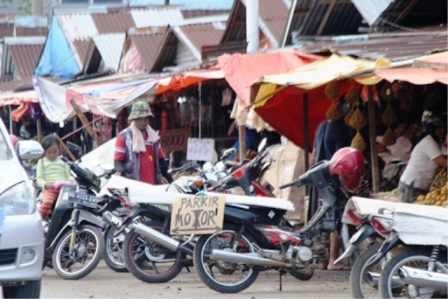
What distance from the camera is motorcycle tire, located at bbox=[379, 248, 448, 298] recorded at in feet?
25.4

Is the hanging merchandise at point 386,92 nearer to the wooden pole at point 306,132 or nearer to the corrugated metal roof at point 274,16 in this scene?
the wooden pole at point 306,132

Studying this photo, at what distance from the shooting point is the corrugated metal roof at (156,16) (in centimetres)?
3083

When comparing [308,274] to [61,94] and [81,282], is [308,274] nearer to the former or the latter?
[81,282]

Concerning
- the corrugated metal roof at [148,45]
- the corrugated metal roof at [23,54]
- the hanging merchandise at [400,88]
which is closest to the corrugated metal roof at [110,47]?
the corrugated metal roof at [148,45]

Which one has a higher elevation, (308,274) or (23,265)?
(23,265)

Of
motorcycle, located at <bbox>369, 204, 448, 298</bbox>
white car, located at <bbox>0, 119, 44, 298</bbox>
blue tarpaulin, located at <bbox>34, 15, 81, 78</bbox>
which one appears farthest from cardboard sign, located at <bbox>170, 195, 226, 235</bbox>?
blue tarpaulin, located at <bbox>34, 15, 81, 78</bbox>

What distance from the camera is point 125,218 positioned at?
35.6 feet

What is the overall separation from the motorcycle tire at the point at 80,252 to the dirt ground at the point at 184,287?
0.35ft

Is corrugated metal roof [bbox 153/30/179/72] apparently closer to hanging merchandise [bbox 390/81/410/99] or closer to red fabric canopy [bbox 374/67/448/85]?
hanging merchandise [bbox 390/81/410/99]

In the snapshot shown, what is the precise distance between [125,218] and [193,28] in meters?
12.8

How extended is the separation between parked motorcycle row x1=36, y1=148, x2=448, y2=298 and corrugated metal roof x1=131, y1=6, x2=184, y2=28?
1923cm

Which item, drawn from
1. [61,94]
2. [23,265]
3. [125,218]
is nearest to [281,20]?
[61,94]

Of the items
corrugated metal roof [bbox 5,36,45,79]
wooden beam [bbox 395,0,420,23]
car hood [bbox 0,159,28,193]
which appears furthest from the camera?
corrugated metal roof [bbox 5,36,45,79]

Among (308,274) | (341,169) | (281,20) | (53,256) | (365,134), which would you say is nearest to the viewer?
(341,169)
